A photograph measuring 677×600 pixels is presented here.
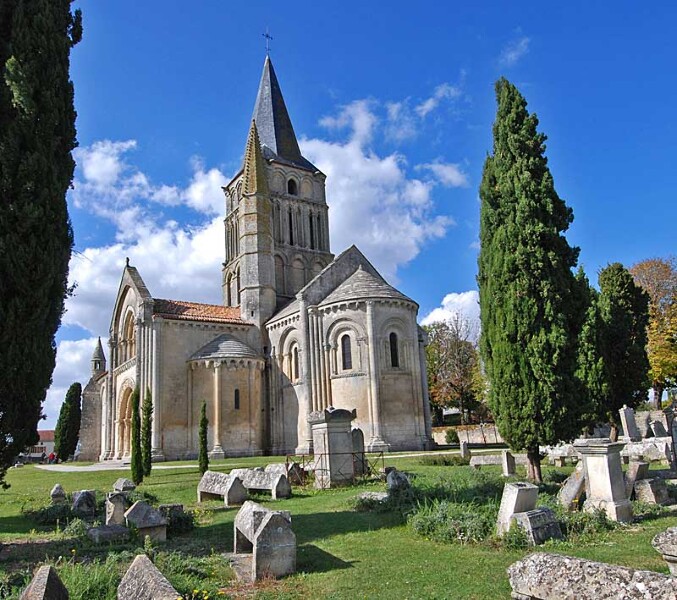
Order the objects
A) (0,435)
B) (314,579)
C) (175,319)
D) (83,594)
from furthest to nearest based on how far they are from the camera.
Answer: (175,319), (0,435), (314,579), (83,594)

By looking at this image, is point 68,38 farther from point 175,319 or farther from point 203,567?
point 175,319

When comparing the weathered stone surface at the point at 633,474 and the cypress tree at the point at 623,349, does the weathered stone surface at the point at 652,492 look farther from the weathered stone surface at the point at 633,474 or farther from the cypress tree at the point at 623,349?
the cypress tree at the point at 623,349

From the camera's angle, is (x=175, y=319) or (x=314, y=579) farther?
(x=175, y=319)

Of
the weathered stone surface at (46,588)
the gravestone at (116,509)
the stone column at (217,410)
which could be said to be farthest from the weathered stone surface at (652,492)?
the stone column at (217,410)

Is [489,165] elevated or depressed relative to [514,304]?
elevated

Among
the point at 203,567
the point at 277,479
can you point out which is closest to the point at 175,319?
the point at 277,479

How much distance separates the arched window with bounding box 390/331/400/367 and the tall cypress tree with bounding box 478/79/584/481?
654 inches

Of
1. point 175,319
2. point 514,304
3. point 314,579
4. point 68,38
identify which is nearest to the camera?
point 314,579

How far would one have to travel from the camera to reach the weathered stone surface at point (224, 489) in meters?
13.8

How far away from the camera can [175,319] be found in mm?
33812

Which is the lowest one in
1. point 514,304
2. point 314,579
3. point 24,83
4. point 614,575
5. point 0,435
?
point 314,579

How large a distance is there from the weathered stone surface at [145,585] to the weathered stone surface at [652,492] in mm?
9246

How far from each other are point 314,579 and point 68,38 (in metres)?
10.6

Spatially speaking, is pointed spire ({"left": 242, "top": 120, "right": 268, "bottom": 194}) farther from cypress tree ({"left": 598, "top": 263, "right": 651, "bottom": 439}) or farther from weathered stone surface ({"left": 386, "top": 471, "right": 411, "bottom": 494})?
weathered stone surface ({"left": 386, "top": 471, "right": 411, "bottom": 494})
